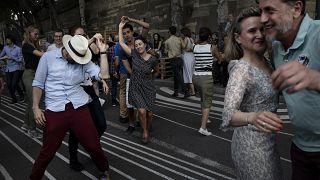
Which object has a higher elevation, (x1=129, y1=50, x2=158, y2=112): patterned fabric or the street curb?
(x1=129, y1=50, x2=158, y2=112): patterned fabric

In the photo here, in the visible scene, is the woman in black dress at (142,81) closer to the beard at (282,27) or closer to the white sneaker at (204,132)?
the white sneaker at (204,132)

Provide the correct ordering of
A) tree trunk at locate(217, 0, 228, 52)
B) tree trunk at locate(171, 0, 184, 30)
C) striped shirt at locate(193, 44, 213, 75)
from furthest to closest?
tree trunk at locate(171, 0, 184, 30), tree trunk at locate(217, 0, 228, 52), striped shirt at locate(193, 44, 213, 75)

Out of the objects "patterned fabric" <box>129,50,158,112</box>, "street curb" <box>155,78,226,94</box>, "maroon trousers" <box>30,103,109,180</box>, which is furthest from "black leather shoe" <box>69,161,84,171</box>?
"street curb" <box>155,78,226,94</box>

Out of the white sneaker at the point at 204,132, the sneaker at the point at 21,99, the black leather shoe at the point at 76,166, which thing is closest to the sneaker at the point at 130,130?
the white sneaker at the point at 204,132

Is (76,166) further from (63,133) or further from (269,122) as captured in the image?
(269,122)

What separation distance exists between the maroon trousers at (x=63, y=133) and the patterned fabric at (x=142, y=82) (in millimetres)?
1993

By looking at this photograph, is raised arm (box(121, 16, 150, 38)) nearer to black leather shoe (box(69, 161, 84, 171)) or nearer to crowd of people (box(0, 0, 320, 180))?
crowd of people (box(0, 0, 320, 180))

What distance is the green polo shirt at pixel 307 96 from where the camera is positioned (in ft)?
6.52

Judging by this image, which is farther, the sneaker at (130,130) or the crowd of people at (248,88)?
the sneaker at (130,130)

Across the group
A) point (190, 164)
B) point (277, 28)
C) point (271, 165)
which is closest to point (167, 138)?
point (190, 164)

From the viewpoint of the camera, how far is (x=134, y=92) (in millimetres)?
6289

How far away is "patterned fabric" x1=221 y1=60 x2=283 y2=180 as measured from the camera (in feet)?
7.39

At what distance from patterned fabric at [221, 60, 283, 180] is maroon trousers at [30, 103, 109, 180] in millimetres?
2067

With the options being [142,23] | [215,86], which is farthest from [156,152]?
[215,86]
